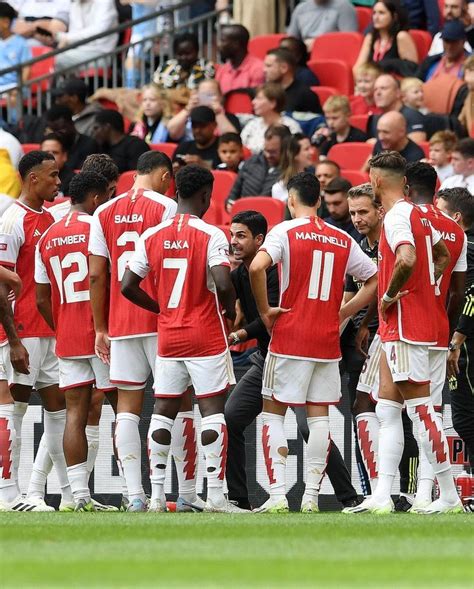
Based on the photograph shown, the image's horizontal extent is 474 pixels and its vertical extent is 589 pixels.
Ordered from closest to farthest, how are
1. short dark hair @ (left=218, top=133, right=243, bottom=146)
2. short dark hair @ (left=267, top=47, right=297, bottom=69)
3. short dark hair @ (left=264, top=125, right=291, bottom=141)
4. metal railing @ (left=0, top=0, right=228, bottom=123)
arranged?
short dark hair @ (left=264, top=125, right=291, bottom=141) < short dark hair @ (left=218, top=133, right=243, bottom=146) < short dark hair @ (left=267, top=47, right=297, bottom=69) < metal railing @ (left=0, top=0, right=228, bottom=123)

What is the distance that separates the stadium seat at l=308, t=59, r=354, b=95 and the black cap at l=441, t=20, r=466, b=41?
1923 millimetres

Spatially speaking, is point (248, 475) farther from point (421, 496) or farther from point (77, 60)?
point (77, 60)

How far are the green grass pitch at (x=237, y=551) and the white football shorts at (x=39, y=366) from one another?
5.60ft

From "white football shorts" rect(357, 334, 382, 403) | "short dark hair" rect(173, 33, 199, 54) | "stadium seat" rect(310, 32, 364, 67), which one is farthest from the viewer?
"short dark hair" rect(173, 33, 199, 54)

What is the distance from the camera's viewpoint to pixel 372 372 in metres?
10.5

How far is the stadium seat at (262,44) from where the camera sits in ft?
63.7

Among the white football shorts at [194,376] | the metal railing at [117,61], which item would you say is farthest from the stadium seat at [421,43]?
the white football shorts at [194,376]

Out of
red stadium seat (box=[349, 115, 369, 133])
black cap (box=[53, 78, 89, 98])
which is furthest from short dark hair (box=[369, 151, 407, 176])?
black cap (box=[53, 78, 89, 98])

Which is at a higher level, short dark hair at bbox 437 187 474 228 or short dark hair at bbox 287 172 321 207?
short dark hair at bbox 287 172 321 207

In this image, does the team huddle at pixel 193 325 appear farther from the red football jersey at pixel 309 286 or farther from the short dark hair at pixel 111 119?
the short dark hair at pixel 111 119

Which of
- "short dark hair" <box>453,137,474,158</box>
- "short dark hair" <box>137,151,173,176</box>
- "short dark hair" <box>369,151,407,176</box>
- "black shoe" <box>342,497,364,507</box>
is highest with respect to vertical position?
"short dark hair" <box>369,151,407,176</box>

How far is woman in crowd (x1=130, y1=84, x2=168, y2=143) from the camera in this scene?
17.9 metres

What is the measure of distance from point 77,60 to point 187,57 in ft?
6.28

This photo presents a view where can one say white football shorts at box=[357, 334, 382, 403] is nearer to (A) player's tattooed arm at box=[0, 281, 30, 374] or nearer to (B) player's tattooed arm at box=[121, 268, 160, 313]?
(B) player's tattooed arm at box=[121, 268, 160, 313]
